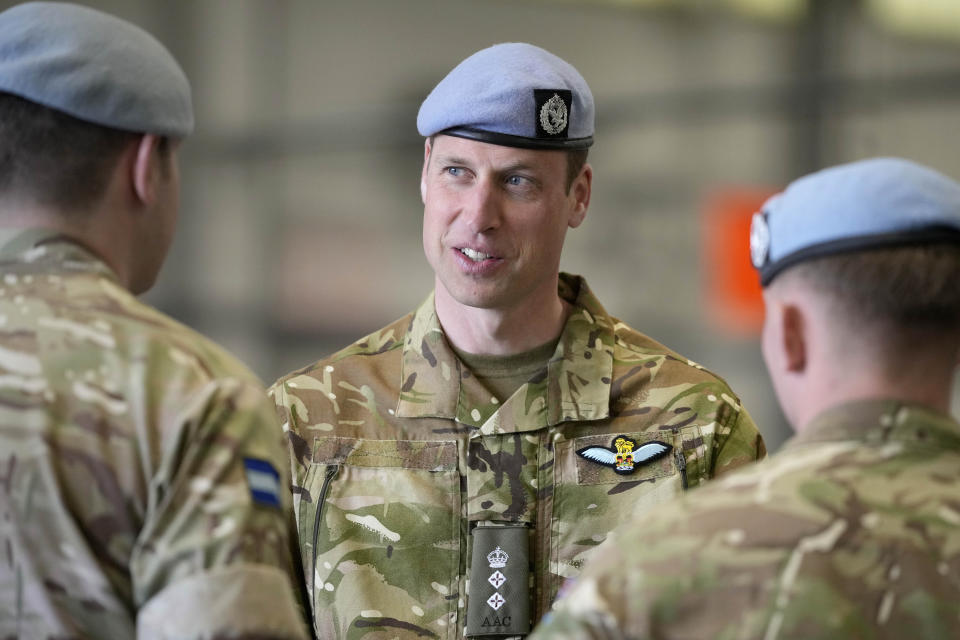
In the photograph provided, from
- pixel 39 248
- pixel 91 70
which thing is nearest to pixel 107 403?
pixel 39 248

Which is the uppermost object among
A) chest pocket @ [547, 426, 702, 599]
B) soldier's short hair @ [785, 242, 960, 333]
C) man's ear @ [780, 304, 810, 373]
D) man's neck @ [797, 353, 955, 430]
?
soldier's short hair @ [785, 242, 960, 333]

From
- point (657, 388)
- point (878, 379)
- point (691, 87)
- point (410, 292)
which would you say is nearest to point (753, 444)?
point (657, 388)

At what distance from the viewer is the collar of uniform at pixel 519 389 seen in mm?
2307

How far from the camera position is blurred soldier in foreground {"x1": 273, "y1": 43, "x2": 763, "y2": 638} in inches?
87.8

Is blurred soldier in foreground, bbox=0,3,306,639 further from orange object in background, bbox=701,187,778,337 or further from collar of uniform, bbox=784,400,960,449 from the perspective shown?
orange object in background, bbox=701,187,778,337

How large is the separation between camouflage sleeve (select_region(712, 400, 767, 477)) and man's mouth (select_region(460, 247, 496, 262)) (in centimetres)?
53

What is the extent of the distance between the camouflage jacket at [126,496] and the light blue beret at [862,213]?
0.66m

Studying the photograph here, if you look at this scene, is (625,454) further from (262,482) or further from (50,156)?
(50,156)

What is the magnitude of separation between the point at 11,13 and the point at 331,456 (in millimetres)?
987

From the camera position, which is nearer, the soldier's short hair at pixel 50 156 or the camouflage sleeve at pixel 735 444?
the soldier's short hair at pixel 50 156

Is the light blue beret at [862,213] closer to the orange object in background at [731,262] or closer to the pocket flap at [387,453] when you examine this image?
the pocket flap at [387,453]

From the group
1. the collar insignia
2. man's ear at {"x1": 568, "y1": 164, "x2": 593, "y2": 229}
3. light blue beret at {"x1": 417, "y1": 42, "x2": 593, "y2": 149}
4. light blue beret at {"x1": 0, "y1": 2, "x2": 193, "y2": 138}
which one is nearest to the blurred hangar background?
man's ear at {"x1": 568, "y1": 164, "x2": 593, "y2": 229}

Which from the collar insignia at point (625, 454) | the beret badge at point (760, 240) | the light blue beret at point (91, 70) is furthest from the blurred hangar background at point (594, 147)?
the light blue beret at point (91, 70)

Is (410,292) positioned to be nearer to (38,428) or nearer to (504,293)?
(504,293)
